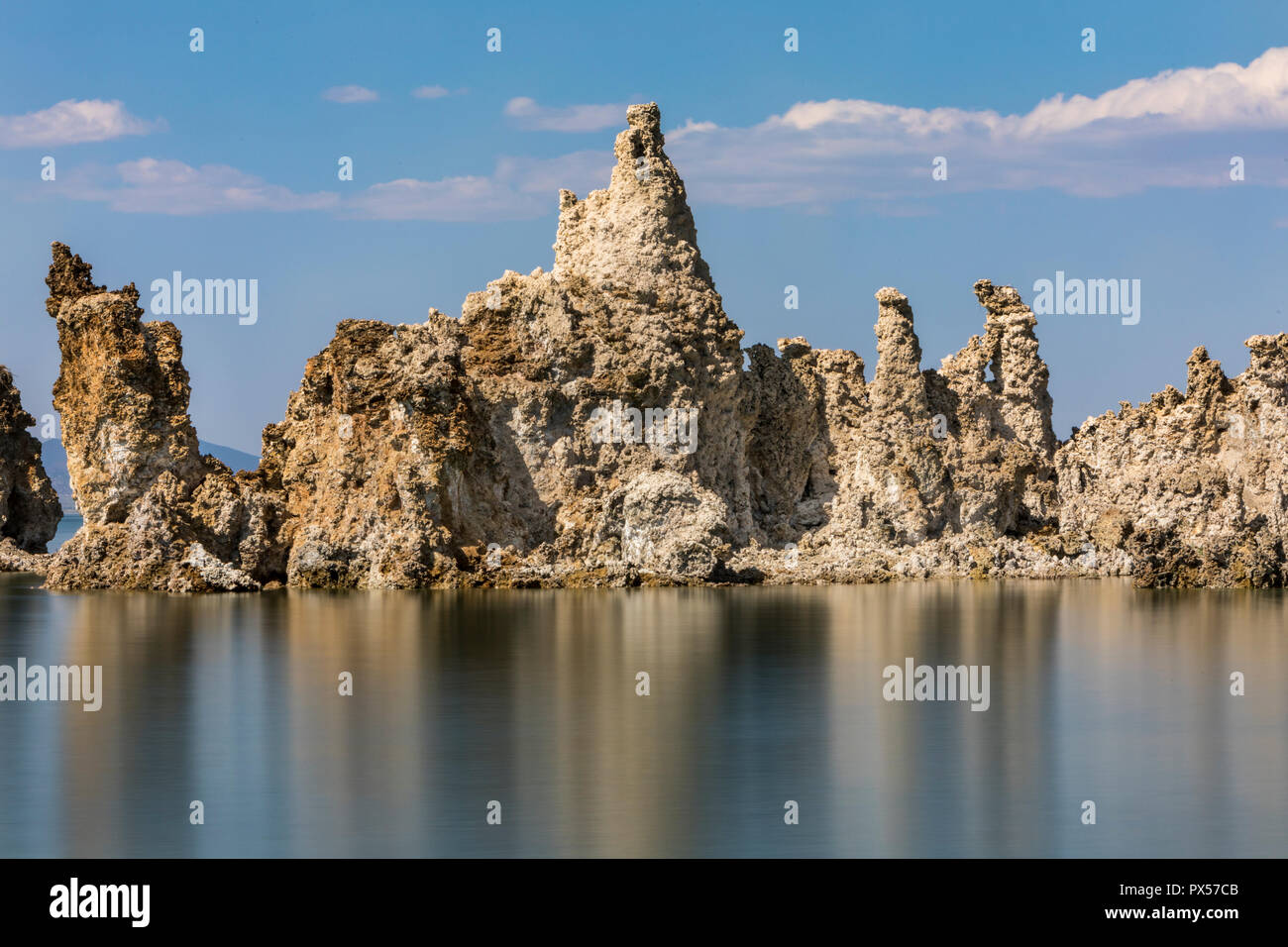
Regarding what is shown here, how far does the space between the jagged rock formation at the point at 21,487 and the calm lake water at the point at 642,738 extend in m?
27.3

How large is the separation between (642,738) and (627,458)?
28.2 m

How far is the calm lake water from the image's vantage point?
16.9 meters

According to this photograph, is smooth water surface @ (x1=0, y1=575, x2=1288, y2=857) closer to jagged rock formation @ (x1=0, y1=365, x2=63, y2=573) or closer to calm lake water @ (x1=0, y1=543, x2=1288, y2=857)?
calm lake water @ (x1=0, y1=543, x2=1288, y2=857)

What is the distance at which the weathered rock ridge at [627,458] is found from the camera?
45.0 meters

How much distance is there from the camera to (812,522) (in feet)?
177

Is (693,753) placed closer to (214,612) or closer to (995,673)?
(995,673)

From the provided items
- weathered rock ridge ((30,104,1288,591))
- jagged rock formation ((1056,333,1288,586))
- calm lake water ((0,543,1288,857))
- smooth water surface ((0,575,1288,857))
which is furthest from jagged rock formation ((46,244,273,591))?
jagged rock formation ((1056,333,1288,586))

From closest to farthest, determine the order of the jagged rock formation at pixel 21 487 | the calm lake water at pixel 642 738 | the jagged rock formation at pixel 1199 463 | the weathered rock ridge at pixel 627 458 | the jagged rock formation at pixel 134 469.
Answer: the calm lake water at pixel 642 738 < the jagged rock formation at pixel 134 469 < the weathered rock ridge at pixel 627 458 < the jagged rock formation at pixel 1199 463 < the jagged rock formation at pixel 21 487

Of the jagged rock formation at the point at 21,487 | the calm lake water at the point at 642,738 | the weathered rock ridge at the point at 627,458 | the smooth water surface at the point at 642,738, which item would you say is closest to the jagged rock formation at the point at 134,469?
the weathered rock ridge at the point at 627,458

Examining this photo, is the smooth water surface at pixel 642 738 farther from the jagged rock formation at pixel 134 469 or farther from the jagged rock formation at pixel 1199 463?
the jagged rock formation at pixel 1199 463

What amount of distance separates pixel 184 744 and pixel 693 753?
19.2 feet

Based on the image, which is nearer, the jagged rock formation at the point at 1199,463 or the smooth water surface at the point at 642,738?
the smooth water surface at the point at 642,738

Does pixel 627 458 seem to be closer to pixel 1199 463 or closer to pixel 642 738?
pixel 1199 463

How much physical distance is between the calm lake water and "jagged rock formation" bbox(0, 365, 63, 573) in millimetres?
27268
